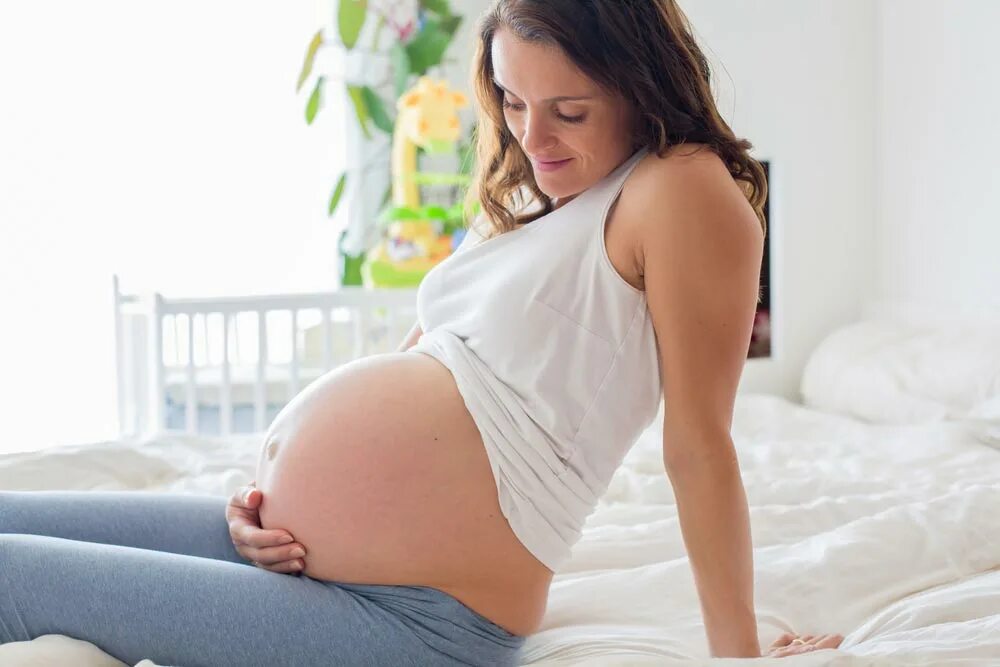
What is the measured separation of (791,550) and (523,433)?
20.5 inches

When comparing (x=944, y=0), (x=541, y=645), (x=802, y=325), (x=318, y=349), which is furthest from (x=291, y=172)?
(x=541, y=645)

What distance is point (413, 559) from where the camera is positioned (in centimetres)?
87

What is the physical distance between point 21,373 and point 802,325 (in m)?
2.19

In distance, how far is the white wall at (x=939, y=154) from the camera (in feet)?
7.82

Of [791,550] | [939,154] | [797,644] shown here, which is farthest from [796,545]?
[939,154]

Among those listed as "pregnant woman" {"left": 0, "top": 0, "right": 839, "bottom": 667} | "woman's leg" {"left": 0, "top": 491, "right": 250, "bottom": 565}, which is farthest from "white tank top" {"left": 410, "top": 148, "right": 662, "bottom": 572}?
"woman's leg" {"left": 0, "top": 491, "right": 250, "bottom": 565}

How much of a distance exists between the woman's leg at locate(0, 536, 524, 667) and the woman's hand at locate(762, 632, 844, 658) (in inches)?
13.1

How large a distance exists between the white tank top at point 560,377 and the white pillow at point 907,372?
1.35m

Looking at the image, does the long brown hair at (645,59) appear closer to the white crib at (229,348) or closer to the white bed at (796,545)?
the white bed at (796,545)

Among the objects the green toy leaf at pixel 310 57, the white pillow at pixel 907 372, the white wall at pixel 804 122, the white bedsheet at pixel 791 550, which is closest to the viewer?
the white bedsheet at pixel 791 550

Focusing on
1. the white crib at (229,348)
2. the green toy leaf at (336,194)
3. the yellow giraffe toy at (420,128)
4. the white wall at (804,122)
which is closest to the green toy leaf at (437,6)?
the yellow giraffe toy at (420,128)

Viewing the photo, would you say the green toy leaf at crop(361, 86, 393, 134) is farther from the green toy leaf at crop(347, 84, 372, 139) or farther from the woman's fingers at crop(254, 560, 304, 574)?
the woman's fingers at crop(254, 560, 304, 574)

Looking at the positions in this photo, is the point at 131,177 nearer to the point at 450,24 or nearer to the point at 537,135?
the point at 450,24

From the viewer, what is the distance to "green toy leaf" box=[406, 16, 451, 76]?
10.6 feet
